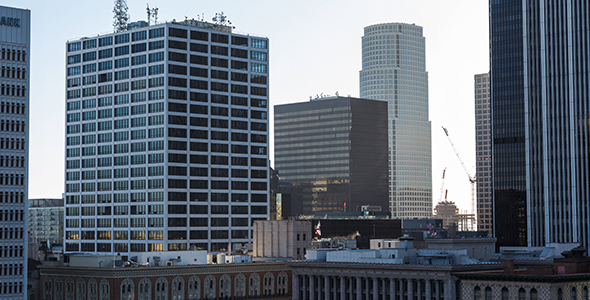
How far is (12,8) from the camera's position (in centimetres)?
19375

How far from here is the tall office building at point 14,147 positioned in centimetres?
18762

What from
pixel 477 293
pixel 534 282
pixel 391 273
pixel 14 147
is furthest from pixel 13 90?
pixel 534 282

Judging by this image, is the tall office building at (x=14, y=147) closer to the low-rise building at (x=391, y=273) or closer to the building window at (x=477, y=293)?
the low-rise building at (x=391, y=273)

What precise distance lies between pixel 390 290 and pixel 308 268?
83.8 ft

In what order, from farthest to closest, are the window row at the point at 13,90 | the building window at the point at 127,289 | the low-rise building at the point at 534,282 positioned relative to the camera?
1. the building window at the point at 127,289
2. the window row at the point at 13,90
3. the low-rise building at the point at 534,282

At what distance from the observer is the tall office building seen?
616 feet

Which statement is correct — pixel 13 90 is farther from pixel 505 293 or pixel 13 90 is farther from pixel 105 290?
pixel 505 293

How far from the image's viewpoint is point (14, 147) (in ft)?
631

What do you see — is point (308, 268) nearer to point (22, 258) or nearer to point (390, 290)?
point (390, 290)

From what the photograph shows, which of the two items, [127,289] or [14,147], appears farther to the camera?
[127,289]

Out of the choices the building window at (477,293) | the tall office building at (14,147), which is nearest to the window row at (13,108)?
the tall office building at (14,147)

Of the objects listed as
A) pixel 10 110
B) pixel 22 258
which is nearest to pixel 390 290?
pixel 22 258

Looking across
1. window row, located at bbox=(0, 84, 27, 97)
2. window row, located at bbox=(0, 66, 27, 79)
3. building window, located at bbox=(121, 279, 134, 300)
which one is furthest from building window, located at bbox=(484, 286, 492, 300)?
window row, located at bbox=(0, 66, 27, 79)

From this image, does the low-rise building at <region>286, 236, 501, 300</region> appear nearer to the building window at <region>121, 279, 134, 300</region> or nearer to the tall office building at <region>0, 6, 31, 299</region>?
the building window at <region>121, 279, 134, 300</region>
